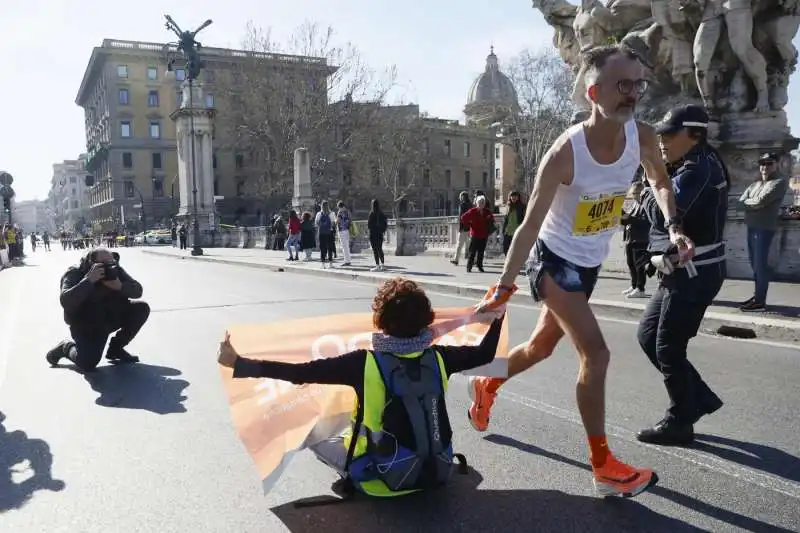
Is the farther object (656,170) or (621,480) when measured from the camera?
(656,170)

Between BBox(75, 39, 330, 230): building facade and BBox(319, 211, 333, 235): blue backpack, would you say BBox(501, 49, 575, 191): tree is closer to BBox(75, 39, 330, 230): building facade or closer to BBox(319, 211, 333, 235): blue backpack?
BBox(319, 211, 333, 235): blue backpack

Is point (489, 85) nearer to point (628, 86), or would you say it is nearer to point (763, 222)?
point (763, 222)

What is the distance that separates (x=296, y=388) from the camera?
345 centimetres

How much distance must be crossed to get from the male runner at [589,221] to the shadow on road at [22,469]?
8.37 feet

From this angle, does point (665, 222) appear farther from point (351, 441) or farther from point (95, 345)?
point (95, 345)

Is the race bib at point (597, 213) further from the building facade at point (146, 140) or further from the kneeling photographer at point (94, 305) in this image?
the building facade at point (146, 140)

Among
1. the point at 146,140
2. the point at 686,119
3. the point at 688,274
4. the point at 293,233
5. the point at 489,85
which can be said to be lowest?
the point at 293,233

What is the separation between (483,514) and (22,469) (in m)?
2.67

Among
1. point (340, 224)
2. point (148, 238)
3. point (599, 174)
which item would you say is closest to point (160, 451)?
point (599, 174)

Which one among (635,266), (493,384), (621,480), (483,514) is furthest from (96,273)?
(635,266)

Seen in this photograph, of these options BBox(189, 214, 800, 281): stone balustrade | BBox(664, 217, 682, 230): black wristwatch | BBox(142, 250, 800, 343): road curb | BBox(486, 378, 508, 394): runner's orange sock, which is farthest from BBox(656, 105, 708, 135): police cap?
BBox(189, 214, 800, 281): stone balustrade

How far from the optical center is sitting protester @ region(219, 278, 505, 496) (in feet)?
10.0

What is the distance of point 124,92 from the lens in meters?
87.9

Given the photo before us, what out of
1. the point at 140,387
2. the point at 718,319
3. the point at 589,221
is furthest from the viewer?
the point at 718,319
